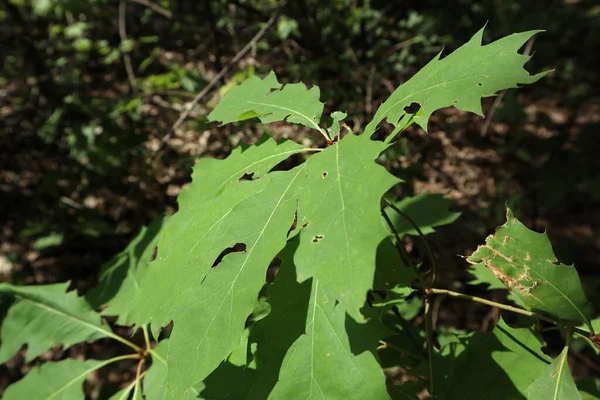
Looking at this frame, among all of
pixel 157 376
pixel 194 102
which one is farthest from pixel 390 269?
pixel 194 102

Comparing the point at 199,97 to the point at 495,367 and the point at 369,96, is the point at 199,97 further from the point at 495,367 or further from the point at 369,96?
the point at 495,367

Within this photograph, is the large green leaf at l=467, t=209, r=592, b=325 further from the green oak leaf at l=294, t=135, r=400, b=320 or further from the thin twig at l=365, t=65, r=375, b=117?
the thin twig at l=365, t=65, r=375, b=117

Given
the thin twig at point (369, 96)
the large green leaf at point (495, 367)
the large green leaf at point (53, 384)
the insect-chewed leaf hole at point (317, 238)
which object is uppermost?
the insect-chewed leaf hole at point (317, 238)

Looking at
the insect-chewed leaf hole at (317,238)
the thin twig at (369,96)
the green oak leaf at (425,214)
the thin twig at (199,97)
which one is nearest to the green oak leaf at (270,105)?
the insect-chewed leaf hole at (317,238)

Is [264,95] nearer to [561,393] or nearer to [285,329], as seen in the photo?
[285,329]

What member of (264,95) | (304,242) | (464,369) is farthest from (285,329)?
(264,95)

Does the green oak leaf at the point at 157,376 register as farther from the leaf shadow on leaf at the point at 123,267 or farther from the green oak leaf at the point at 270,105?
the green oak leaf at the point at 270,105
